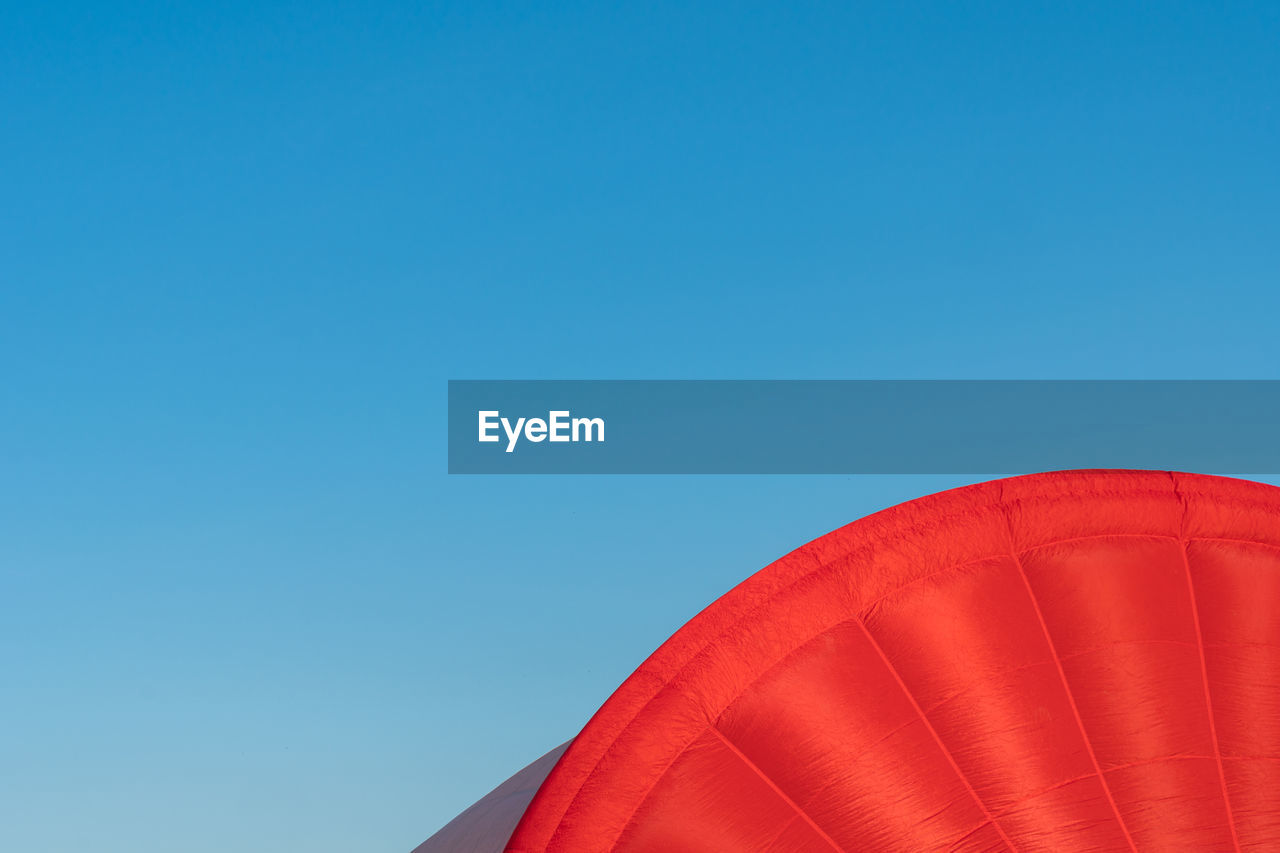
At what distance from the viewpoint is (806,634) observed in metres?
10.4

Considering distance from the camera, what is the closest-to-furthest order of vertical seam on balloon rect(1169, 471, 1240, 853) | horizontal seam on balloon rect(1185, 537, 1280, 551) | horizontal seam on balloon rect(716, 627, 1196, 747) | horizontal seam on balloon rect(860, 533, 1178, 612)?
horizontal seam on balloon rect(716, 627, 1196, 747) → horizontal seam on balloon rect(860, 533, 1178, 612) → vertical seam on balloon rect(1169, 471, 1240, 853) → horizontal seam on balloon rect(1185, 537, 1280, 551)

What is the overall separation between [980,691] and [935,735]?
0.52m

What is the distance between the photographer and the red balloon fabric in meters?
10.1

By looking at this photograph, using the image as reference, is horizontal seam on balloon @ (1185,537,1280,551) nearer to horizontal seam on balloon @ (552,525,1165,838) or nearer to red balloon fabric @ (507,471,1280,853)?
red balloon fabric @ (507,471,1280,853)

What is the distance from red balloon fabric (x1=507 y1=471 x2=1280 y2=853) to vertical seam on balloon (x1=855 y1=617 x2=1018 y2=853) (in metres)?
0.02

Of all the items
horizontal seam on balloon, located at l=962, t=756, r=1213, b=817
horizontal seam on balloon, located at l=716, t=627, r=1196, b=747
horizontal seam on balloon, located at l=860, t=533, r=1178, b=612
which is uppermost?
horizontal seam on balloon, located at l=860, t=533, r=1178, b=612

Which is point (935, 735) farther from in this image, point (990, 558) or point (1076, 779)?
point (990, 558)

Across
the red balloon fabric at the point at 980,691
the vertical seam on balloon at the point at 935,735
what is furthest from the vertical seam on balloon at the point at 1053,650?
the vertical seam on balloon at the point at 935,735

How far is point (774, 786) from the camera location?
1025cm

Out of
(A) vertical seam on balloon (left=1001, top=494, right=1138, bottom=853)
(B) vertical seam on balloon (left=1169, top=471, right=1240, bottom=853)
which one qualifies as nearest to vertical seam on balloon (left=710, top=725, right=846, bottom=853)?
(A) vertical seam on balloon (left=1001, top=494, right=1138, bottom=853)

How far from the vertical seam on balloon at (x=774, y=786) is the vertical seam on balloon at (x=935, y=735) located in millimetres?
1146

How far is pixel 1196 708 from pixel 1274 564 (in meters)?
1.43

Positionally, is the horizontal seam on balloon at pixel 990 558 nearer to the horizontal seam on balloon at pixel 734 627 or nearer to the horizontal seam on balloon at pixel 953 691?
the horizontal seam on balloon at pixel 734 627

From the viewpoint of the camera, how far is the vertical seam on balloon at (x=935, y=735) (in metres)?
10.4
